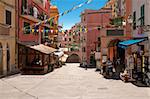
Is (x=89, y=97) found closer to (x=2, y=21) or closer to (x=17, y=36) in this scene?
(x=2, y=21)

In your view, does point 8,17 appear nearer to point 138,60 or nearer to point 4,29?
point 4,29

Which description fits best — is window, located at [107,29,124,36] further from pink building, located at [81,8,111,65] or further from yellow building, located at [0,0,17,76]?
pink building, located at [81,8,111,65]

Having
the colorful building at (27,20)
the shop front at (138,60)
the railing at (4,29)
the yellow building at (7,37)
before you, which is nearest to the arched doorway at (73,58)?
the colorful building at (27,20)

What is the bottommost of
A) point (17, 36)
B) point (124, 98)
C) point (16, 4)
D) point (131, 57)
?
point (124, 98)

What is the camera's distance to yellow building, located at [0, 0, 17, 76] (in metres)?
31.6

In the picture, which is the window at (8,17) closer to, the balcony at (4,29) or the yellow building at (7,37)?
the yellow building at (7,37)

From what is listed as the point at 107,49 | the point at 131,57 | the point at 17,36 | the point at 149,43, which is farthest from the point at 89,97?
the point at 107,49

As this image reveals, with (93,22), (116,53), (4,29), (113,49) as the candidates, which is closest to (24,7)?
(4,29)

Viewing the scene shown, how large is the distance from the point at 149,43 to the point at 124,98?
747 cm

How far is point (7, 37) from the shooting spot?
33.0 metres

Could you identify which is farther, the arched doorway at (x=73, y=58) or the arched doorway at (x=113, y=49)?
the arched doorway at (x=73, y=58)

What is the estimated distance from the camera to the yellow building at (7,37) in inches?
1245

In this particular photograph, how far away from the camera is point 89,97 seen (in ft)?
58.4

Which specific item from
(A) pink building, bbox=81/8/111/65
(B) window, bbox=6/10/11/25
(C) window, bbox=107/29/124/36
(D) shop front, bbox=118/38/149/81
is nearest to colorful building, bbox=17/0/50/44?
(B) window, bbox=6/10/11/25
